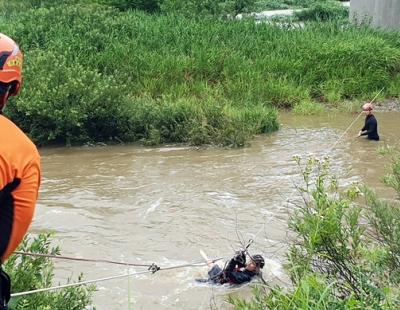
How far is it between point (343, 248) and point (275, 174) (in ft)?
21.7

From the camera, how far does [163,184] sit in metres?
10.2

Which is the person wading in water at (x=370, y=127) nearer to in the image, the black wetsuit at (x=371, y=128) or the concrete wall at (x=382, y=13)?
the black wetsuit at (x=371, y=128)

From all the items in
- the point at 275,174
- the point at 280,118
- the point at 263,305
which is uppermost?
the point at 263,305

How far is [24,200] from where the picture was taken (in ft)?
8.38

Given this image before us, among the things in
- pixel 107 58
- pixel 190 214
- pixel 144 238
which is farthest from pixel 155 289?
pixel 107 58

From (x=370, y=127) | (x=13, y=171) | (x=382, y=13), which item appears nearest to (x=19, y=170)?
(x=13, y=171)

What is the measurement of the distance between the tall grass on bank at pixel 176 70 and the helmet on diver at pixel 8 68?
1004 cm

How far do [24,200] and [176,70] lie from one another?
1472cm

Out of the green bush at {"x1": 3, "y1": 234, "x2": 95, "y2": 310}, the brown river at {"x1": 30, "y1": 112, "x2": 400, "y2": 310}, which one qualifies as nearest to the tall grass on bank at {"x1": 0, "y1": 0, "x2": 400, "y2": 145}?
the brown river at {"x1": 30, "y1": 112, "x2": 400, "y2": 310}

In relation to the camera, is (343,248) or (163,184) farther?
(163,184)

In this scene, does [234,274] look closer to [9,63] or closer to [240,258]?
[240,258]

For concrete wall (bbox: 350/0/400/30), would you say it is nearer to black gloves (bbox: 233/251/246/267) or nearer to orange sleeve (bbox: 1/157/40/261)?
black gloves (bbox: 233/251/246/267)

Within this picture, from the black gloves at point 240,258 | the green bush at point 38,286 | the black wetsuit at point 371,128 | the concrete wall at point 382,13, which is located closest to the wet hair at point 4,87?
the green bush at point 38,286

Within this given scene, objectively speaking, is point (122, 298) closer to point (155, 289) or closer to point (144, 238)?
point (155, 289)
